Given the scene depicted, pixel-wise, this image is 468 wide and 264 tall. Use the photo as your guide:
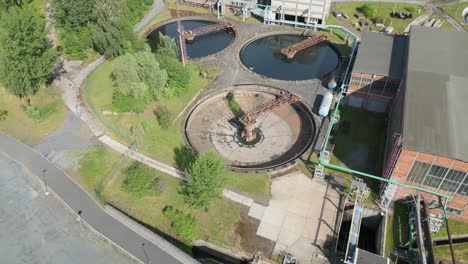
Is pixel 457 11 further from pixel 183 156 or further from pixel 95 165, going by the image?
pixel 95 165

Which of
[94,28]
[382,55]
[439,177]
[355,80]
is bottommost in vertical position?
[439,177]

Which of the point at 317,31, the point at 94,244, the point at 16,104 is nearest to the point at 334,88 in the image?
the point at 317,31

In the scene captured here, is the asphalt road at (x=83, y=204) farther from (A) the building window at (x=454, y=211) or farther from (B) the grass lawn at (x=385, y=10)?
(B) the grass lawn at (x=385, y=10)

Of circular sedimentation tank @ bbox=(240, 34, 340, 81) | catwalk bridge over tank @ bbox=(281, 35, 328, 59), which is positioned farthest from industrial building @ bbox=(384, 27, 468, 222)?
catwalk bridge over tank @ bbox=(281, 35, 328, 59)

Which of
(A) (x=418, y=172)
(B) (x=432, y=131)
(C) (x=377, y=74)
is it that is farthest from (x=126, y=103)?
(B) (x=432, y=131)

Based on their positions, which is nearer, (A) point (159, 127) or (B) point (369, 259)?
(B) point (369, 259)
